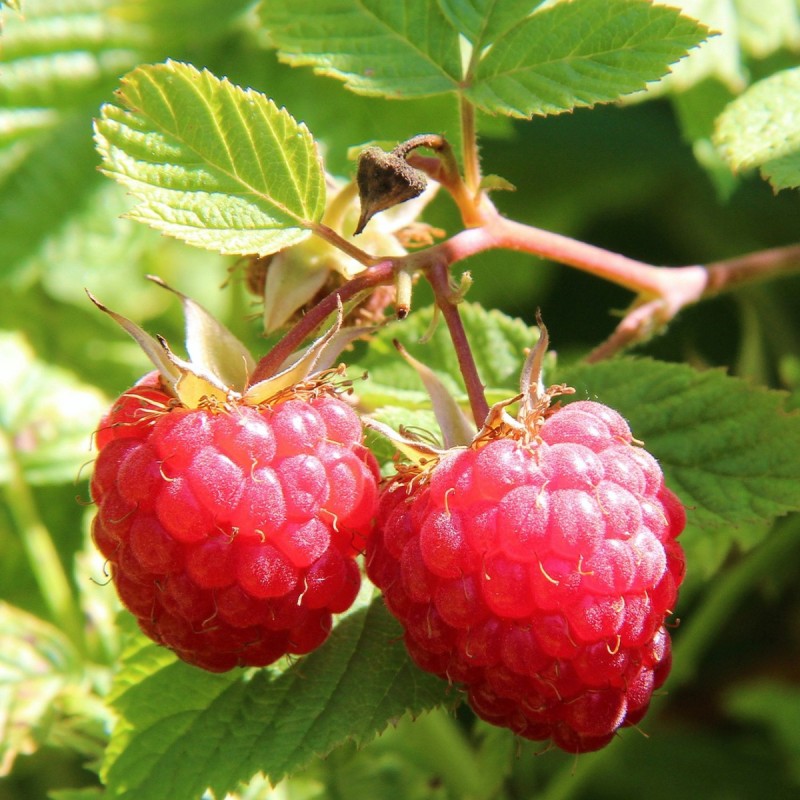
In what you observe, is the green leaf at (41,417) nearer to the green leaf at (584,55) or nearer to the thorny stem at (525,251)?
the thorny stem at (525,251)

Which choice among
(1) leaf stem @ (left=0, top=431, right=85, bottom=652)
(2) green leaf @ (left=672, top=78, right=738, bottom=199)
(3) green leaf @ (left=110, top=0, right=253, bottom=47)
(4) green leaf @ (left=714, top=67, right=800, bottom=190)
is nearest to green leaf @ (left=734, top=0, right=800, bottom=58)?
(2) green leaf @ (left=672, top=78, right=738, bottom=199)

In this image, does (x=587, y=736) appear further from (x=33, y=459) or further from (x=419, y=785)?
(x=33, y=459)

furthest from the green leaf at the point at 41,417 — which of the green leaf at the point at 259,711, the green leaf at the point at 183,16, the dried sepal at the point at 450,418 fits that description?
the dried sepal at the point at 450,418

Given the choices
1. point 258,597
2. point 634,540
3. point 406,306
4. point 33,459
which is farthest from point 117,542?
point 33,459

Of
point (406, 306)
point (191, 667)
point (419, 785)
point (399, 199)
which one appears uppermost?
point (399, 199)

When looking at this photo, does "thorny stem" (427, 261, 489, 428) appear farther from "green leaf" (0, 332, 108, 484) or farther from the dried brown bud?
"green leaf" (0, 332, 108, 484)
